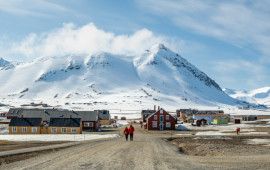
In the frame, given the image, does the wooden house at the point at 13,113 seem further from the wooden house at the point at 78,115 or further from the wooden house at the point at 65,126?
the wooden house at the point at 65,126

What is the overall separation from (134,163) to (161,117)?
2962 inches

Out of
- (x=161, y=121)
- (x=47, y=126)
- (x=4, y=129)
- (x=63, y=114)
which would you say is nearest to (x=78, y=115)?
(x=63, y=114)

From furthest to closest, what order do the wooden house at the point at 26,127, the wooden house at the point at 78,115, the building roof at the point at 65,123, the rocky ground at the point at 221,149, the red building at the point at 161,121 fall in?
the red building at the point at 161,121, the wooden house at the point at 78,115, the wooden house at the point at 26,127, the building roof at the point at 65,123, the rocky ground at the point at 221,149

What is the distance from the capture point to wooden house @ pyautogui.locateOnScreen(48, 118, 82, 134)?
76.7 meters

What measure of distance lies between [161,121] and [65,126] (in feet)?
99.5

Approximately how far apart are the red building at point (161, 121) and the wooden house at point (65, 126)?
24271mm

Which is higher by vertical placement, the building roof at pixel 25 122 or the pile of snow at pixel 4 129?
the building roof at pixel 25 122

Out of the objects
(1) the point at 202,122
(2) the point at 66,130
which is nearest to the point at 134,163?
(2) the point at 66,130

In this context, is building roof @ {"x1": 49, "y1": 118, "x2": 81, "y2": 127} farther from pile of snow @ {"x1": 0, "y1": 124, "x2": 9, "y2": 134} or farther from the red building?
the red building

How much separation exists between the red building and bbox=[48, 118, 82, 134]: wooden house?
956 inches

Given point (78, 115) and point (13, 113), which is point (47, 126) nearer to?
point (78, 115)

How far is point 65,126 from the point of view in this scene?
77.2m

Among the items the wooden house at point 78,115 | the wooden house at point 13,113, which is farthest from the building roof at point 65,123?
the wooden house at point 13,113

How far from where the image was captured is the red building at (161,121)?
92406mm
